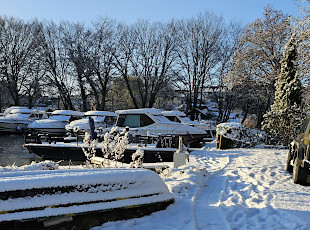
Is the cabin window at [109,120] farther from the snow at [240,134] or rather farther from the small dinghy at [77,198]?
the small dinghy at [77,198]

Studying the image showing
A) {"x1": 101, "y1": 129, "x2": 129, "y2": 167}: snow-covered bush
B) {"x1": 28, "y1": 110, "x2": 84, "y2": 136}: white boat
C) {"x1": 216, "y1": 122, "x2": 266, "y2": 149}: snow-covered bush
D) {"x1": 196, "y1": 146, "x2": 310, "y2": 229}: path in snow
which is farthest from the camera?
{"x1": 28, "y1": 110, "x2": 84, "y2": 136}: white boat

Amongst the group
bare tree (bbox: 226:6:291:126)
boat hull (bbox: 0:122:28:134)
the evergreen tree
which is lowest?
boat hull (bbox: 0:122:28:134)

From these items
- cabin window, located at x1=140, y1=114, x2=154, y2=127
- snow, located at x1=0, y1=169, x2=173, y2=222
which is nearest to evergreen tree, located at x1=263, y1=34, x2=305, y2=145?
cabin window, located at x1=140, y1=114, x2=154, y2=127

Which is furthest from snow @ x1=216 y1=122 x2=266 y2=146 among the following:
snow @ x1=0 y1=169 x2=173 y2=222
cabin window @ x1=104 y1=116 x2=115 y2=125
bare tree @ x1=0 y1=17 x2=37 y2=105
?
bare tree @ x1=0 y1=17 x2=37 y2=105

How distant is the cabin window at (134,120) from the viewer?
16453 mm

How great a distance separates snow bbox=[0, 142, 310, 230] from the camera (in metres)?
3.63

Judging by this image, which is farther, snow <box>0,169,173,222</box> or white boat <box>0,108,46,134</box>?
white boat <box>0,108,46,134</box>

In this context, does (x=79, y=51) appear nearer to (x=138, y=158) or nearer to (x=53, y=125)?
(x=53, y=125)

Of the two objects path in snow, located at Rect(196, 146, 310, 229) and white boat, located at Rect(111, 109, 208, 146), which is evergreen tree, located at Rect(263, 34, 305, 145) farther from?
path in snow, located at Rect(196, 146, 310, 229)

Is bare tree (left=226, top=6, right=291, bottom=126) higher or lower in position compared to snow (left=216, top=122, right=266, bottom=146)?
higher

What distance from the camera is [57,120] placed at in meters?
25.8

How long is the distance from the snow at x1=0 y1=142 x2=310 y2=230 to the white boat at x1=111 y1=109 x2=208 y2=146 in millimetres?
8588

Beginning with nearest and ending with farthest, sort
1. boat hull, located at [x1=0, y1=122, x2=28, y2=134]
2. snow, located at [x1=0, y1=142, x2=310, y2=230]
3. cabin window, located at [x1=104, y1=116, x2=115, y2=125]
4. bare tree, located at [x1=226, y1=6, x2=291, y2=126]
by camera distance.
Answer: snow, located at [x1=0, y1=142, x2=310, y2=230]
bare tree, located at [x1=226, y1=6, x2=291, y2=126]
cabin window, located at [x1=104, y1=116, x2=115, y2=125]
boat hull, located at [x1=0, y1=122, x2=28, y2=134]

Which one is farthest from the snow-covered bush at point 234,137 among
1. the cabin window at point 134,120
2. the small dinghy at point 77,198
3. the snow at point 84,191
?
the small dinghy at point 77,198
